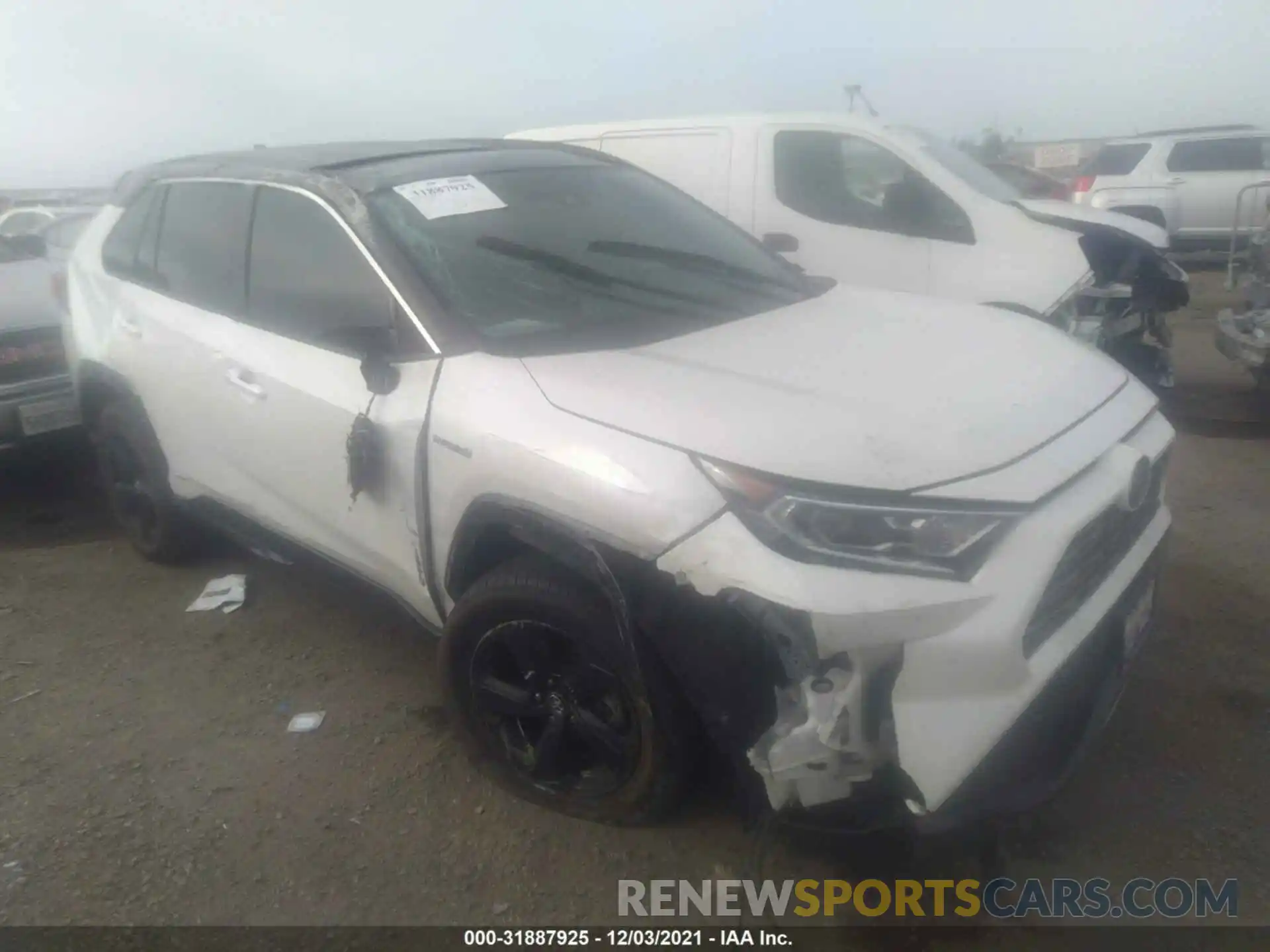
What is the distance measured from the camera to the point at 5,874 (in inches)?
102

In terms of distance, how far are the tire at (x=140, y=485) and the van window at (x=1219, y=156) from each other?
12.6 metres

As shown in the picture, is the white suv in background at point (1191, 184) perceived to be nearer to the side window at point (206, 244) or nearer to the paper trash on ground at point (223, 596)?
the side window at point (206, 244)

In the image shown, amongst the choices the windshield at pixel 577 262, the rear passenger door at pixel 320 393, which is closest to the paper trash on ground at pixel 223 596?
the rear passenger door at pixel 320 393

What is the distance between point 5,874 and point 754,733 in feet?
6.56

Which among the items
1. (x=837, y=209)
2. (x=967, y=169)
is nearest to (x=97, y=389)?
(x=837, y=209)

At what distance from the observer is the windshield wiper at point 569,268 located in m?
2.98

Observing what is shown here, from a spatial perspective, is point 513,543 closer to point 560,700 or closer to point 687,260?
point 560,700

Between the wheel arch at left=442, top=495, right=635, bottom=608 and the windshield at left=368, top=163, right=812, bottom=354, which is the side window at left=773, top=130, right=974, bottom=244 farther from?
the wheel arch at left=442, top=495, right=635, bottom=608

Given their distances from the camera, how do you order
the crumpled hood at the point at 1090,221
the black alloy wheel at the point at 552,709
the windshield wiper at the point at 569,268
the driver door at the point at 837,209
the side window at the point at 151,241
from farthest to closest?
the crumpled hood at the point at 1090,221 < the driver door at the point at 837,209 < the side window at the point at 151,241 < the windshield wiper at the point at 569,268 < the black alloy wheel at the point at 552,709

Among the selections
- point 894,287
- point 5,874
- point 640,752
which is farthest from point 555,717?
point 894,287

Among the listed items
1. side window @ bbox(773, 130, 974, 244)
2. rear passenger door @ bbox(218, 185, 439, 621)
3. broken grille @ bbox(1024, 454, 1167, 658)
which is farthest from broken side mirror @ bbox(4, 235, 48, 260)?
broken grille @ bbox(1024, 454, 1167, 658)

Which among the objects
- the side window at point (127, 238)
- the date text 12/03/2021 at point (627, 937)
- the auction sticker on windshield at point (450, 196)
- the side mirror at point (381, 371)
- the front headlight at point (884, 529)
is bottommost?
the date text 12/03/2021 at point (627, 937)

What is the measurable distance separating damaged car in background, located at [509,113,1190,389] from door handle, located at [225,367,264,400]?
3.23m

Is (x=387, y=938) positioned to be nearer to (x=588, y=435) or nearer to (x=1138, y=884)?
(x=588, y=435)
